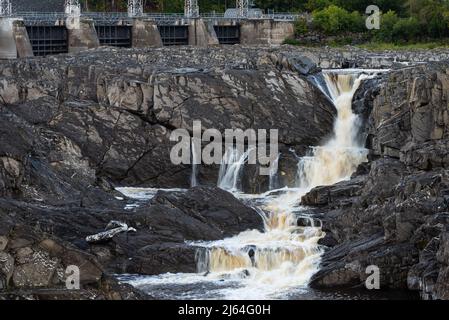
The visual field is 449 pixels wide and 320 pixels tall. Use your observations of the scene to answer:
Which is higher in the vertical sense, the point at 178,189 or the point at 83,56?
the point at 83,56

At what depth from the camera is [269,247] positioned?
5319 cm

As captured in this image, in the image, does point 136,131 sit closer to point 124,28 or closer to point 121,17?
point 124,28

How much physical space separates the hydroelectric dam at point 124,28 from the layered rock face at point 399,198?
30.4m

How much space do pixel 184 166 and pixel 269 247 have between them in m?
17.7

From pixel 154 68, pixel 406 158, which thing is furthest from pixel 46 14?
pixel 406 158

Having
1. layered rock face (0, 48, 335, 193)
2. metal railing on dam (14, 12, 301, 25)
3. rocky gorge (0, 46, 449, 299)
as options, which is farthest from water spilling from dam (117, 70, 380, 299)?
metal railing on dam (14, 12, 301, 25)

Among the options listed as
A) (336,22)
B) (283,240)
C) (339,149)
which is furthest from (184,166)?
(336,22)

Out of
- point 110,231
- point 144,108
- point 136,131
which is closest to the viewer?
point 110,231

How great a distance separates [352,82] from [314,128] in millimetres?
4822

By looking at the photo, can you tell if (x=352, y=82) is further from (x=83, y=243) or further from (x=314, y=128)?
(x=83, y=243)

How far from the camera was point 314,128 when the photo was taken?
73562 mm

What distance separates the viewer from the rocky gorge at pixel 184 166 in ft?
155

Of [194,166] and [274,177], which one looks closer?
[274,177]

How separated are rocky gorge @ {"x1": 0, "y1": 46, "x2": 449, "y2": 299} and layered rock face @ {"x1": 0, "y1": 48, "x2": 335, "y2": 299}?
0.08m
